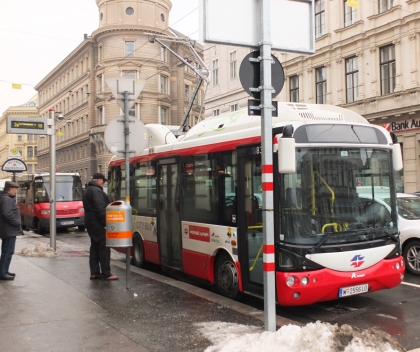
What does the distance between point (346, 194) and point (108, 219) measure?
3.61m

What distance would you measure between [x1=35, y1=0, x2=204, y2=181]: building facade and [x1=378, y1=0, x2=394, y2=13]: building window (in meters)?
27.7

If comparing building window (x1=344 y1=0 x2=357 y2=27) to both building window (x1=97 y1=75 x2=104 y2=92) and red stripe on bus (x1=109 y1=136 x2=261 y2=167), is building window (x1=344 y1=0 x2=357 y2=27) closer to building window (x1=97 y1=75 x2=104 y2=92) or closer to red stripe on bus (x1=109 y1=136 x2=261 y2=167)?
red stripe on bus (x1=109 y1=136 x2=261 y2=167)

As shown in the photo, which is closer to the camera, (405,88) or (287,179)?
(287,179)

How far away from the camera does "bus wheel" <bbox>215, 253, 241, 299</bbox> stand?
24.6 feet

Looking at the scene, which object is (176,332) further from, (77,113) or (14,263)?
(77,113)

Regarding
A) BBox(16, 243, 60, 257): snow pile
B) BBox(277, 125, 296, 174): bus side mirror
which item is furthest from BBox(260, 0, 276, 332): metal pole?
BBox(16, 243, 60, 257): snow pile

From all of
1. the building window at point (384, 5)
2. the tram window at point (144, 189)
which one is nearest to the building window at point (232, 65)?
the building window at point (384, 5)

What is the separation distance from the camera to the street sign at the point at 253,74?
17.7 ft

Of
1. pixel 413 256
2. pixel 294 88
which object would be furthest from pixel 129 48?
pixel 413 256

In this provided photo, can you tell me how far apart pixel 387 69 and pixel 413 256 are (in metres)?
18.2

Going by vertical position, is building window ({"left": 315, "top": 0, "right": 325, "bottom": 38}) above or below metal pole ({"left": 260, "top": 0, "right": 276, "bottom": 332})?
above

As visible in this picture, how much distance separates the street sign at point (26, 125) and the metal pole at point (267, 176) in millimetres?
9006

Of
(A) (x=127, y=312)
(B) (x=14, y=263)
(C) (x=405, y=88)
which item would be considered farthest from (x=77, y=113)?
(A) (x=127, y=312)

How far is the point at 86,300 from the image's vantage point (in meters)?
7.18
